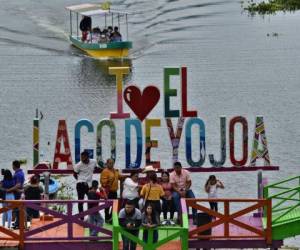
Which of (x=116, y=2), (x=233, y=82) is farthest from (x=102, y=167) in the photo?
(x=116, y=2)

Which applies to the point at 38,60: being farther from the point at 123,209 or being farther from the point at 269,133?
the point at 123,209

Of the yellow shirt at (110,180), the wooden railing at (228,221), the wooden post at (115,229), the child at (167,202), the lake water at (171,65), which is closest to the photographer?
the wooden post at (115,229)

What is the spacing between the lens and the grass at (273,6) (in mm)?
99750

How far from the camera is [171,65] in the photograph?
3255 inches

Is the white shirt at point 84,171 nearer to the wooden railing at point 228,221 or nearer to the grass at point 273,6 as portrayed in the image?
the wooden railing at point 228,221

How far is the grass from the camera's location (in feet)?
327

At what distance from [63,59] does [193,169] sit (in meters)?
52.1

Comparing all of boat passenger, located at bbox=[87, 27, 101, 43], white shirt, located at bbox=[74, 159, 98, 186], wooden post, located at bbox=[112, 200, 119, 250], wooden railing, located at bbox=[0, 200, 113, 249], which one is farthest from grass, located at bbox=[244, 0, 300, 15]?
wooden post, located at bbox=[112, 200, 119, 250]

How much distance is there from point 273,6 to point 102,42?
1935cm

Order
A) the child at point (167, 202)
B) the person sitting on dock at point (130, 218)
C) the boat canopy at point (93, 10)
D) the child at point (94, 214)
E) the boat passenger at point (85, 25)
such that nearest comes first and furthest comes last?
the person sitting on dock at point (130, 218), the child at point (94, 214), the child at point (167, 202), the boat passenger at point (85, 25), the boat canopy at point (93, 10)

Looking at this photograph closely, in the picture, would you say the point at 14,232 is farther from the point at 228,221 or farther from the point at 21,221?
the point at 228,221

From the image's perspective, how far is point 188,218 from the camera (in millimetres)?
32125

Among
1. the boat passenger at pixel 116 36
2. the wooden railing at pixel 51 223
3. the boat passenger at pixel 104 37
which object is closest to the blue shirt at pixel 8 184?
the wooden railing at pixel 51 223

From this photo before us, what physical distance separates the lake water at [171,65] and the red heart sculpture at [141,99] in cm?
1295
